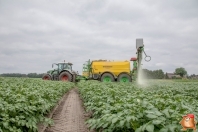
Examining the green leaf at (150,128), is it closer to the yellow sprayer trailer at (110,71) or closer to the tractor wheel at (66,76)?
the yellow sprayer trailer at (110,71)

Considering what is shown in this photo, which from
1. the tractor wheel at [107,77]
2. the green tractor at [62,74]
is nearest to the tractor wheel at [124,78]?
the tractor wheel at [107,77]

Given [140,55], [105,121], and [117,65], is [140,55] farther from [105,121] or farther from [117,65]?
[105,121]

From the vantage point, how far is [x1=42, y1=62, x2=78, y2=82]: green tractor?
79.8 ft

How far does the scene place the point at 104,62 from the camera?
2292 centimetres

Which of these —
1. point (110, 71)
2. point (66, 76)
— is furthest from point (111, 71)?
point (66, 76)

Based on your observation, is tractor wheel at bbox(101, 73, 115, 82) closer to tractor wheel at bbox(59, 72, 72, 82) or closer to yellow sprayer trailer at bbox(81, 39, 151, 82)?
yellow sprayer trailer at bbox(81, 39, 151, 82)

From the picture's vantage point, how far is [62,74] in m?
24.3

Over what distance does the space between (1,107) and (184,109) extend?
2.91 metres

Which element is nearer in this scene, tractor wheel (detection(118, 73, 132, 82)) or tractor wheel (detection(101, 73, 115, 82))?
tractor wheel (detection(118, 73, 132, 82))

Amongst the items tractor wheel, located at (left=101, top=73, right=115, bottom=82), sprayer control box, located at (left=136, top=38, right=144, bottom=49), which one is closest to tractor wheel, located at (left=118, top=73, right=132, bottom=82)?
tractor wheel, located at (left=101, top=73, right=115, bottom=82)

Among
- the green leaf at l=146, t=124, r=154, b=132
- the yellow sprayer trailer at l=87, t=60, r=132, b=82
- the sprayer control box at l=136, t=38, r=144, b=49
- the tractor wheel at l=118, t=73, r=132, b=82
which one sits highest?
the sprayer control box at l=136, t=38, r=144, b=49

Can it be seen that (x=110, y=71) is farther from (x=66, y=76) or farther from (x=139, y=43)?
(x=139, y=43)

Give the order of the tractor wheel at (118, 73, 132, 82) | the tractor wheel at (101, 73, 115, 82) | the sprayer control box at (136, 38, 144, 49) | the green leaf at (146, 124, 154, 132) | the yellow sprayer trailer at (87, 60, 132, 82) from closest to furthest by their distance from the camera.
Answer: the green leaf at (146, 124, 154, 132), the sprayer control box at (136, 38, 144, 49), the tractor wheel at (118, 73, 132, 82), the yellow sprayer trailer at (87, 60, 132, 82), the tractor wheel at (101, 73, 115, 82)

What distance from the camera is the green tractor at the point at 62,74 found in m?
24.3
